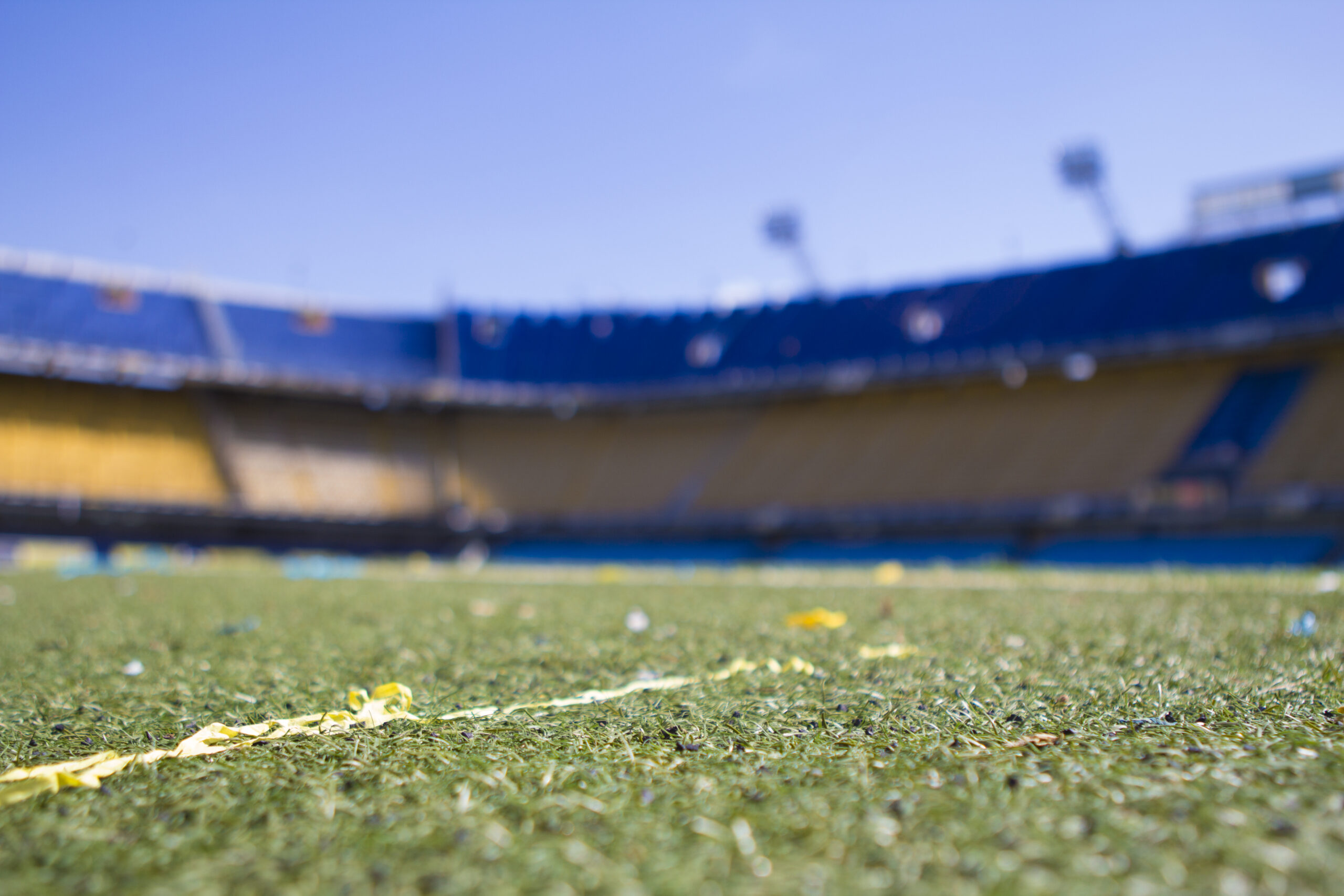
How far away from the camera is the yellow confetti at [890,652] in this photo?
2.61 meters

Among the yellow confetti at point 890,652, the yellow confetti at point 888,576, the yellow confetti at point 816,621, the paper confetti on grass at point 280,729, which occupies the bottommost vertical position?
the yellow confetti at point 888,576

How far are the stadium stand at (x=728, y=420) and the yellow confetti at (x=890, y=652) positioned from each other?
16.9 metres

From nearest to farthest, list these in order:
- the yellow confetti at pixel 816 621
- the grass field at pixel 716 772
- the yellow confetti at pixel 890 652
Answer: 1. the grass field at pixel 716 772
2. the yellow confetti at pixel 890 652
3. the yellow confetti at pixel 816 621

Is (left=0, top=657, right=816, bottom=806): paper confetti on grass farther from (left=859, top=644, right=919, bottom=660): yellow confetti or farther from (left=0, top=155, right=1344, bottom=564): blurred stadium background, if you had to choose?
(left=0, top=155, right=1344, bottom=564): blurred stadium background

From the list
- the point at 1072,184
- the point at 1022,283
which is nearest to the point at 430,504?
the point at 1022,283

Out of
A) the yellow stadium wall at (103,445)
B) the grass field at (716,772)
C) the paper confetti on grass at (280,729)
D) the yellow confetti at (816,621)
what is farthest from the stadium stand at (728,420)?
the paper confetti on grass at (280,729)

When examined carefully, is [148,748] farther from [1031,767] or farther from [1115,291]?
[1115,291]

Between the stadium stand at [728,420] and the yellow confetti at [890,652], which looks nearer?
the yellow confetti at [890,652]

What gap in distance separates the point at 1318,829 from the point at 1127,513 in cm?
1932

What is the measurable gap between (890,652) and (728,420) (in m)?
21.9

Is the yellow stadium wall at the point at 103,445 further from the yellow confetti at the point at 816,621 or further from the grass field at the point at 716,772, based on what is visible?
the yellow confetti at the point at 816,621

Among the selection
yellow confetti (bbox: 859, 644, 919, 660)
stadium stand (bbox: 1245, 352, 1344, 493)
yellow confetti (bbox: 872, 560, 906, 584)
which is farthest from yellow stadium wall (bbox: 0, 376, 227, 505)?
stadium stand (bbox: 1245, 352, 1344, 493)

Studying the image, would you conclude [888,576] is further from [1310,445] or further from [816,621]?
[1310,445]

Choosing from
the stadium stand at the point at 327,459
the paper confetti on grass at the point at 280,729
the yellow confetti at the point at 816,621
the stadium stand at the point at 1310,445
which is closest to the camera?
the paper confetti on grass at the point at 280,729
